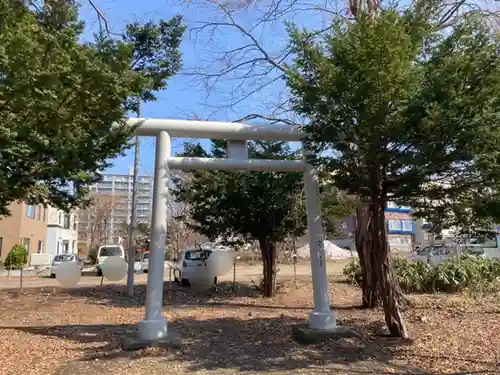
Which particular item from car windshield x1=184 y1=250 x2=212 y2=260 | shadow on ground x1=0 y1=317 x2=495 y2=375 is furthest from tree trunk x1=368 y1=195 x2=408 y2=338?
car windshield x1=184 y1=250 x2=212 y2=260

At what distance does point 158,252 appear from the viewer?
8008 millimetres

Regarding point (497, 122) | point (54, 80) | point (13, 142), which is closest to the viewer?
point (54, 80)

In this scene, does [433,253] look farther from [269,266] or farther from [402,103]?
[402,103]

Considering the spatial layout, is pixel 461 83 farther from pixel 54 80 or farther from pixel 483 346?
pixel 54 80

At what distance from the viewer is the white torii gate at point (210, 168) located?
799 centimetres

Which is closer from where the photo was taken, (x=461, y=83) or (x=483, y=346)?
(x=461, y=83)

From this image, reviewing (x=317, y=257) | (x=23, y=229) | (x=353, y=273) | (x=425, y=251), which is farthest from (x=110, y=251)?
(x=317, y=257)

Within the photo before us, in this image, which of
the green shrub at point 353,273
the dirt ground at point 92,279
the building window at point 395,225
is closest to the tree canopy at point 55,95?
the green shrub at point 353,273

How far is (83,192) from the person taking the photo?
28.7 ft

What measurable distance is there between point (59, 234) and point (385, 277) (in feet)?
154

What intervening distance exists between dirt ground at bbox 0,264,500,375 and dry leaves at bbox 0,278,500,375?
0.05 ft

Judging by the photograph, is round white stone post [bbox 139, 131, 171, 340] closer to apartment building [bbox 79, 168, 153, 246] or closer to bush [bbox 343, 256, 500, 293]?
bush [bbox 343, 256, 500, 293]

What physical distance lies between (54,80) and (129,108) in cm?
238

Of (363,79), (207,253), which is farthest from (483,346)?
(207,253)
